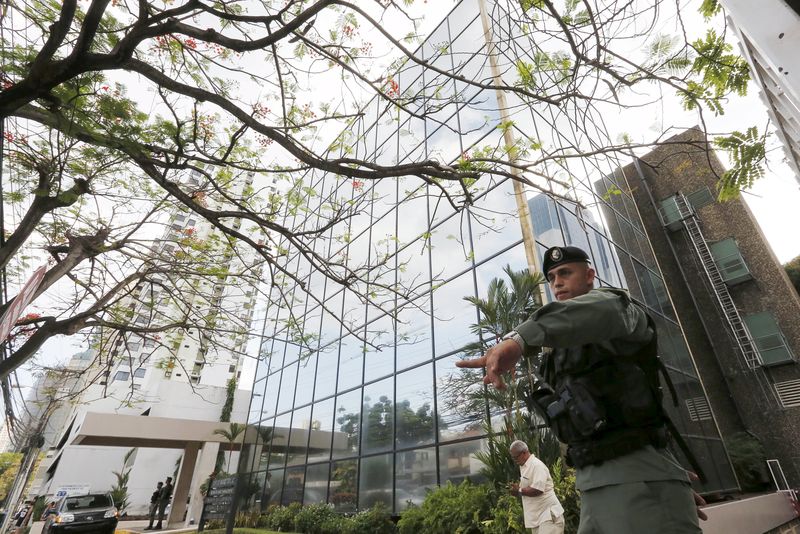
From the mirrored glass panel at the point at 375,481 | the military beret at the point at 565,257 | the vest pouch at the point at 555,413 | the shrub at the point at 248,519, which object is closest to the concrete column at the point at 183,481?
the shrub at the point at 248,519

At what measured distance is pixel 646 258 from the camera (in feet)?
36.2

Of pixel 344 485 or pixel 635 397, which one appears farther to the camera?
pixel 344 485

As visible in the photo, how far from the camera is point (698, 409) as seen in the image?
29.5ft

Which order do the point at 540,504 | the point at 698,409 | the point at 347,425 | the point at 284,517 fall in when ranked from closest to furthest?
1. the point at 540,504
2. the point at 698,409
3. the point at 347,425
4. the point at 284,517

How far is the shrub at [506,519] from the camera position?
4.54m

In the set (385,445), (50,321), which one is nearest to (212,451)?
(385,445)

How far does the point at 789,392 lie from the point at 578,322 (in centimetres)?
1473

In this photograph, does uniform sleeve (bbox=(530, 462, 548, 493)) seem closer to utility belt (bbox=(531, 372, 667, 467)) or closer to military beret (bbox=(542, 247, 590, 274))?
utility belt (bbox=(531, 372, 667, 467))

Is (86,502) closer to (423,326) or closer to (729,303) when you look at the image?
(423,326)

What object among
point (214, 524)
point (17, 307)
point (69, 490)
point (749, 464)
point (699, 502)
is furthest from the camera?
point (69, 490)

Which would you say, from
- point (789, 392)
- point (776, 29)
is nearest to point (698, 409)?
point (789, 392)

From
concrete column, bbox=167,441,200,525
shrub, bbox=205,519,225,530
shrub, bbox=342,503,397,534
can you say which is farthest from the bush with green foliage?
concrete column, bbox=167,441,200,525

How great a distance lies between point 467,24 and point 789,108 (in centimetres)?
1028

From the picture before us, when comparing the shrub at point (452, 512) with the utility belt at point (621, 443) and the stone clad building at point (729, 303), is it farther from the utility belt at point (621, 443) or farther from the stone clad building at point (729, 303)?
the stone clad building at point (729, 303)
